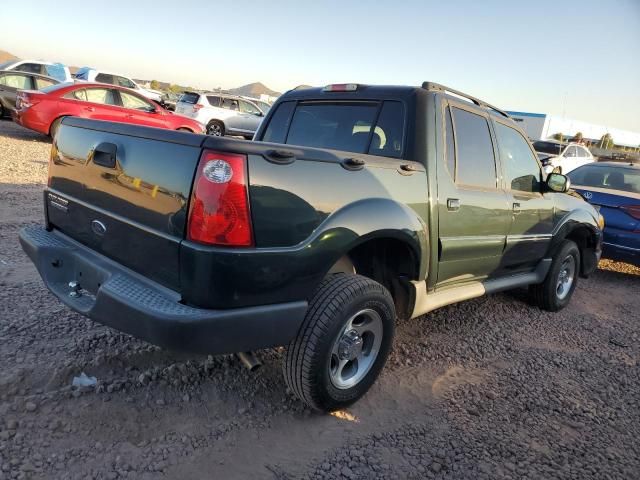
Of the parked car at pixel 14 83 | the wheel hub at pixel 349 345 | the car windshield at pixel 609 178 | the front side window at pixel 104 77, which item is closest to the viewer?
the wheel hub at pixel 349 345

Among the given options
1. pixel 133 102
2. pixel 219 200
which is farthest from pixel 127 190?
pixel 133 102

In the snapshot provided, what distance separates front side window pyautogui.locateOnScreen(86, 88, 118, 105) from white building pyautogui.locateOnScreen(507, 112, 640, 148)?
31.5 m

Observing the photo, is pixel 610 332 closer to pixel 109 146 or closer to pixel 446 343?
pixel 446 343

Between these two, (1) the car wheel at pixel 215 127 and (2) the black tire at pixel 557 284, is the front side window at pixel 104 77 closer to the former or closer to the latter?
(1) the car wheel at pixel 215 127

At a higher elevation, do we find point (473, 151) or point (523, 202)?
point (473, 151)

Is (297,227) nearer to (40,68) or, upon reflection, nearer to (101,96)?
(101,96)

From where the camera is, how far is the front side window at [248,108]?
18.3m

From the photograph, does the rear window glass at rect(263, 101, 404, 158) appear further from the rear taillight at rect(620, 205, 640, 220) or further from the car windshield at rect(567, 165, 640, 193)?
the car windshield at rect(567, 165, 640, 193)

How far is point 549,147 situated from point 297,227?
18.3 metres

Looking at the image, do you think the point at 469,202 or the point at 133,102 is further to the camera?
the point at 133,102

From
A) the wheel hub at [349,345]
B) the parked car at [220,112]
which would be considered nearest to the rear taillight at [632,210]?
the wheel hub at [349,345]

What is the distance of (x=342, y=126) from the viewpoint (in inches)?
139

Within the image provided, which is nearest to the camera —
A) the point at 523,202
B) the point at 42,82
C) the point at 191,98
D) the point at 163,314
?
the point at 163,314

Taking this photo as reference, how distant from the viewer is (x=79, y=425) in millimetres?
2457
